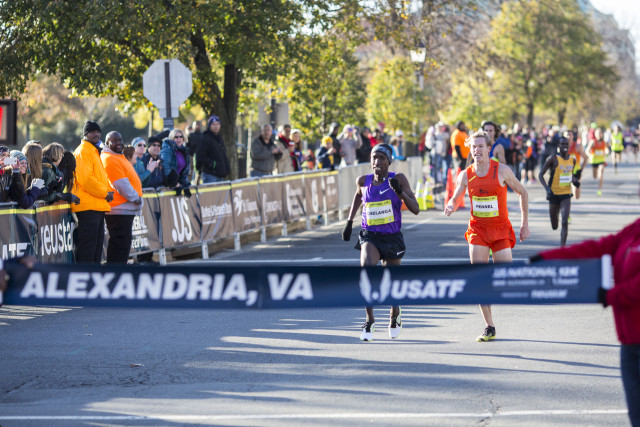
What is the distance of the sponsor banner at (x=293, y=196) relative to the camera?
2148 centimetres

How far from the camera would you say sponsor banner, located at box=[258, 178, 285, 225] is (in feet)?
66.5

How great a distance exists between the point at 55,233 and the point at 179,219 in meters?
3.67

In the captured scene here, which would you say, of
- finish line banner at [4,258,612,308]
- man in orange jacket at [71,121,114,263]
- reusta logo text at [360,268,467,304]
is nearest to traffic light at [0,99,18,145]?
finish line banner at [4,258,612,308]

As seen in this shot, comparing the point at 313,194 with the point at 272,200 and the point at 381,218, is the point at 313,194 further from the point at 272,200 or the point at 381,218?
the point at 381,218

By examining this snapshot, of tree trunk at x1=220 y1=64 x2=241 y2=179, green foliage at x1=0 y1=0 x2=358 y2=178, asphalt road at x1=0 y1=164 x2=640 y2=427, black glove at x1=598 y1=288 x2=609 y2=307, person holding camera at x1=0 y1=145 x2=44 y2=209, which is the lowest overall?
asphalt road at x1=0 y1=164 x2=640 y2=427

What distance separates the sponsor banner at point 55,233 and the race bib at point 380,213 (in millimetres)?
4542

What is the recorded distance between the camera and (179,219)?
16922mm

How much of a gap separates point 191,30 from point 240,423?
1554cm

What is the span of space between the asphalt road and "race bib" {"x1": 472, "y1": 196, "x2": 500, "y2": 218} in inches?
44.9

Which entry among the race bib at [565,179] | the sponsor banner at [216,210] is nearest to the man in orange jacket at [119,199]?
the sponsor banner at [216,210]

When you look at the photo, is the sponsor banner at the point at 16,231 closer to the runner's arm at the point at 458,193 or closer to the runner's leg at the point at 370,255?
the runner's leg at the point at 370,255

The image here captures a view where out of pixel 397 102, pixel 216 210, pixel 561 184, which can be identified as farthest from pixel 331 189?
pixel 397 102

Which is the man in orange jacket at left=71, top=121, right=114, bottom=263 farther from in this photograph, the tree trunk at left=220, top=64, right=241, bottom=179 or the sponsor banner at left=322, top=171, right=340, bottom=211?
the tree trunk at left=220, top=64, right=241, bottom=179

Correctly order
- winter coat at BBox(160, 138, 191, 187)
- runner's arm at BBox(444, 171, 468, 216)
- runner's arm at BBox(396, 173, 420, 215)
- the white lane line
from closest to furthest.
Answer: the white lane line < runner's arm at BBox(396, 173, 420, 215) < runner's arm at BBox(444, 171, 468, 216) < winter coat at BBox(160, 138, 191, 187)
